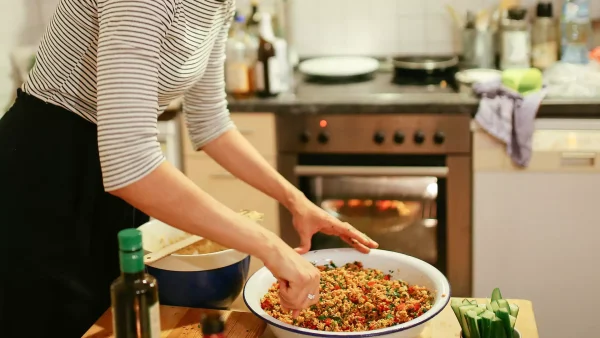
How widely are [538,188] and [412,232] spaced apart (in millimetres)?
457

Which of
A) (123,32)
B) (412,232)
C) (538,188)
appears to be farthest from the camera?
(412,232)

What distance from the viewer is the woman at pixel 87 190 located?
1.15m

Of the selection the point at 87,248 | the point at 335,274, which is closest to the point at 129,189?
the point at 87,248

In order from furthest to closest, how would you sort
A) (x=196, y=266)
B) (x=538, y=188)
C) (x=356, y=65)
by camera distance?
(x=356, y=65) → (x=538, y=188) → (x=196, y=266)

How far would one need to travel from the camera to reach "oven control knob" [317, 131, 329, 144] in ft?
8.34

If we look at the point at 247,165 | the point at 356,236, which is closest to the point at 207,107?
the point at 247,165

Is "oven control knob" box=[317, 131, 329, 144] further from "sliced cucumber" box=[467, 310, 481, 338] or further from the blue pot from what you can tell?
"sliced cucumber" box=[467, 310, 481, 338]

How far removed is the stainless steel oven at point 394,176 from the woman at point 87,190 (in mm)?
1013

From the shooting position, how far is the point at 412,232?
2.66 meters

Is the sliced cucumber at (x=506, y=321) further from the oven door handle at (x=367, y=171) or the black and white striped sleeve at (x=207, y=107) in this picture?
the oven door handle at (x=367, y=171)

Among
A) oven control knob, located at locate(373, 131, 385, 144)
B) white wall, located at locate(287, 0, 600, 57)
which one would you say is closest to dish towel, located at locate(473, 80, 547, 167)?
oven control knob, located at locate(373, 131, 385, 144)

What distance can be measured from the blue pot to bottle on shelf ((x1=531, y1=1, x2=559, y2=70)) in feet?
6.04

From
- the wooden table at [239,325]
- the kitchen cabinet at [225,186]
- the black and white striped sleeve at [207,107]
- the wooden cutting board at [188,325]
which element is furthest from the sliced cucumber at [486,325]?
the kitchen cabinet at [225,186]

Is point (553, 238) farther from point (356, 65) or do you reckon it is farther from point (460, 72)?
point (356, 65)
